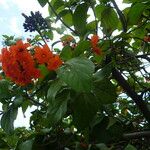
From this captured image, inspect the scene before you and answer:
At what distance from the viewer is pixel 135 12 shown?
5.50 ft

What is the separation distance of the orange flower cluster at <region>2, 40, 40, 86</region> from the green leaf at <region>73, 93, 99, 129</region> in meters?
0.18

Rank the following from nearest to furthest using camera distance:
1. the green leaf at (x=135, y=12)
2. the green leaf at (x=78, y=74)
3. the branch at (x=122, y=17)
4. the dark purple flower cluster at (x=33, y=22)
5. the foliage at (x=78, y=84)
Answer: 1. the green leaf at (x=78, y=74)
2. the foliage at (x=78, y=84)
3. the green leaf at (x=135, y=12)
4. the branch at (x=122, y=17)
5. the dark purple flower cluster at (x=33, y=22)

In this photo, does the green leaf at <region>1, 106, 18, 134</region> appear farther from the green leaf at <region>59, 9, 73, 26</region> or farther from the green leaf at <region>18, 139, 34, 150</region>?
the green leaf at <region>59, 9, 73, 26</region>

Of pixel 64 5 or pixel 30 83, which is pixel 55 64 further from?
pixel 64 5

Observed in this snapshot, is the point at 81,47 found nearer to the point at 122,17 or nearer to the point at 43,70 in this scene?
the point at 43,70

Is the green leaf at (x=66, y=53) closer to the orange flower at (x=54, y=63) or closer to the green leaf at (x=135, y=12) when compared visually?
the orange flower at (x=54, y=63)

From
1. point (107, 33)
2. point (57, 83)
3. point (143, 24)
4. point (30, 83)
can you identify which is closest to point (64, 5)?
point (107, 33)

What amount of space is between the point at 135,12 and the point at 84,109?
1.61 feet

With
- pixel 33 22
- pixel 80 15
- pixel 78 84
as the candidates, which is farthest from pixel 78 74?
pixel 33 22

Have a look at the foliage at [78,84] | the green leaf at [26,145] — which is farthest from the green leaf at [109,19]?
the green leaf at [26,145]

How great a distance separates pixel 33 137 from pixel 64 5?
710mm

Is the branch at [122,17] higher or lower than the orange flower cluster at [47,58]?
higher

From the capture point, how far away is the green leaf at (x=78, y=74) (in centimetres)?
126

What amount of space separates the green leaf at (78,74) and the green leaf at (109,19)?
636 millimetres
